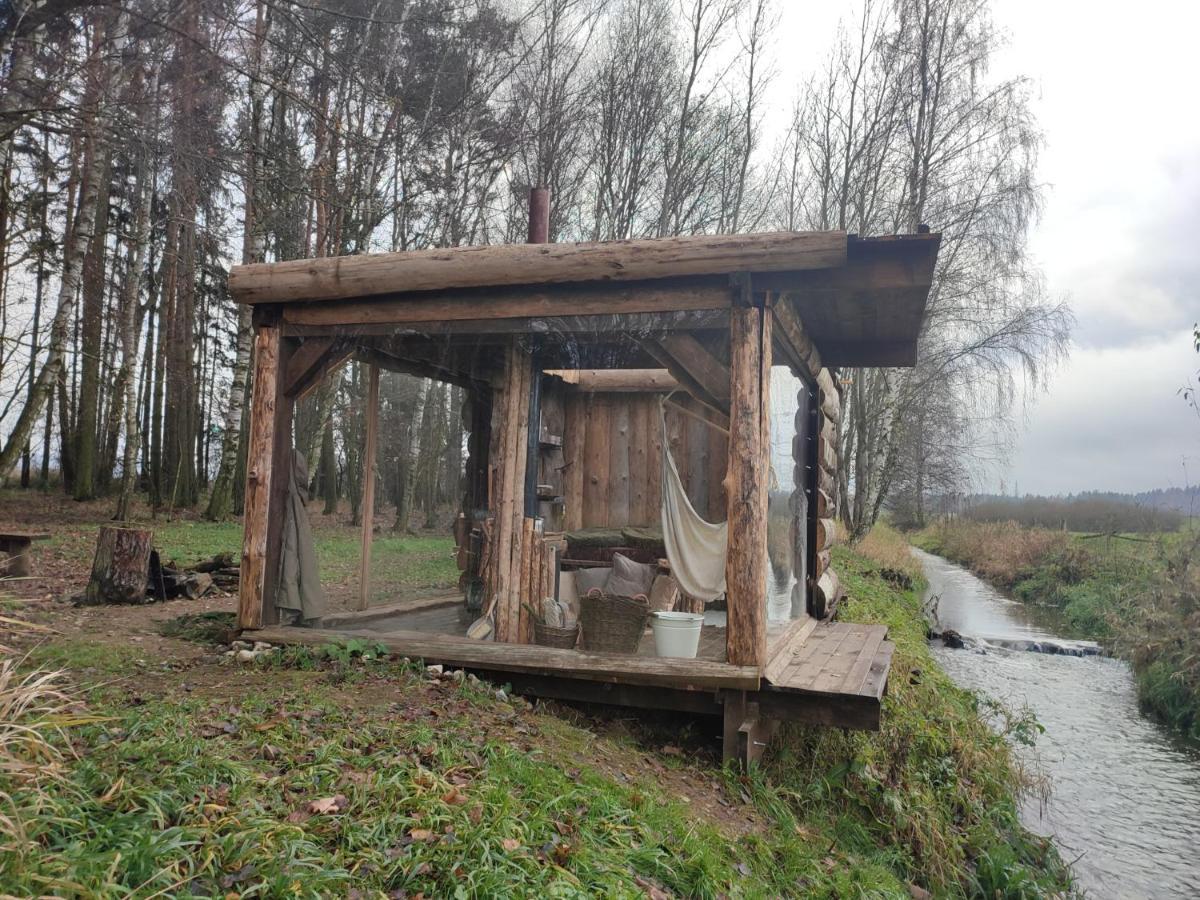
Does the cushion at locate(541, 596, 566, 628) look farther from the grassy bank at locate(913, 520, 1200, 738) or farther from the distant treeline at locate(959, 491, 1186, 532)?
the distant treeline at locate(959, 491, 1186, 532)

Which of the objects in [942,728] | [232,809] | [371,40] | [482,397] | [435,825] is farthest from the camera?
[371,40]

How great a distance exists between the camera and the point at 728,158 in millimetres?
16703

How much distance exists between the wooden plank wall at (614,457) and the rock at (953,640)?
5.96 meters

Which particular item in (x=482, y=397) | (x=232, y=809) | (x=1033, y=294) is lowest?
(x=232, y=809)

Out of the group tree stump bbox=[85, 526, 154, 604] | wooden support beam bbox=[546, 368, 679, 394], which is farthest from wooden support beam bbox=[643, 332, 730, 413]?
tree stump bbox=[85, 526, 154, 604]

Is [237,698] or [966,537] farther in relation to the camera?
[966,537]

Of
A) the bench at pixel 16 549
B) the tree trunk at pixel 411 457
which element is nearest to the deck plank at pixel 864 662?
the tree trunk at pixel 411 457

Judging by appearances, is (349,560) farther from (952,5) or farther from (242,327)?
(952,5)

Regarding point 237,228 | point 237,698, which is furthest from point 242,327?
point 237,698

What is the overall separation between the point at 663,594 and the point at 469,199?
9857mm

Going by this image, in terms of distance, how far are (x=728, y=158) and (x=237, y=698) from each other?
14763mm

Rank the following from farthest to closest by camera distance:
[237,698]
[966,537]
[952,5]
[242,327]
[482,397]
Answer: [966,537] < [952,5] < [242,327] < [482,397] < [237,698]

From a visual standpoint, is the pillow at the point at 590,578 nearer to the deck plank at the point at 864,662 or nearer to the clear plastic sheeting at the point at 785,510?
the clear plastic sheeting at the point at 785,510

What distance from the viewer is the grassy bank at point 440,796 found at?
2.65 meters
